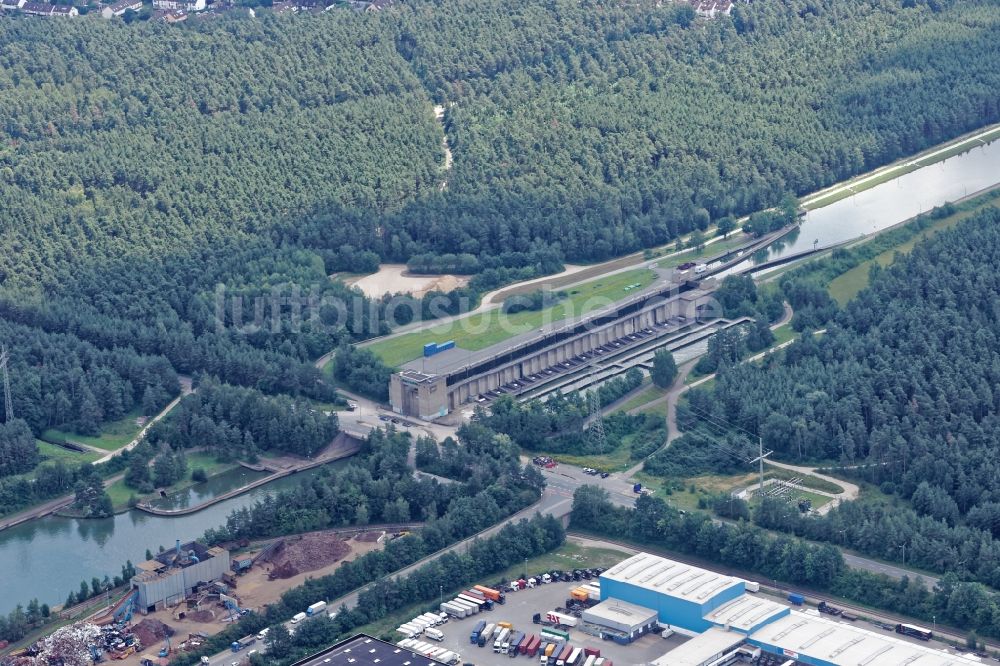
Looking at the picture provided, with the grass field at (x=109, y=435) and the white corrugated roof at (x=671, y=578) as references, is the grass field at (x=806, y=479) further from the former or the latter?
the grass field at (x=109, y=435)

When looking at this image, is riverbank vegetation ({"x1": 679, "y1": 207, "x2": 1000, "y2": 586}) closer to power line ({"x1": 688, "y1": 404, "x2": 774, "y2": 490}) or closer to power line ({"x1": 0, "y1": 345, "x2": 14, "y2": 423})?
power line ({"x1": 688, "y1": 404, "x2": 774, "y2": 490})

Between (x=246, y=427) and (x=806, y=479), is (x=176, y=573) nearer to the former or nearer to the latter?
(x=246, y=427)

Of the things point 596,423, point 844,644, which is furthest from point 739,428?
point 844,644

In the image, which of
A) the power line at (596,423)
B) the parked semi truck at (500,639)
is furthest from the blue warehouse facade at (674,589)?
the power line at (596,423)

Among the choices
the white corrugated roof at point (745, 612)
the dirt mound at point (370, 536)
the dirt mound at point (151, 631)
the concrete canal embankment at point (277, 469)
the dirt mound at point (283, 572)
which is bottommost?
the white corrugated roof at point (745, 612)

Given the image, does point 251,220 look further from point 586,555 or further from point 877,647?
point 877,647

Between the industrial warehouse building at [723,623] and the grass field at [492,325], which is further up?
the grass field at [492,325]

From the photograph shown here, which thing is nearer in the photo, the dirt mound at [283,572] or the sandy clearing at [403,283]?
the dirt mound at [283,572]
